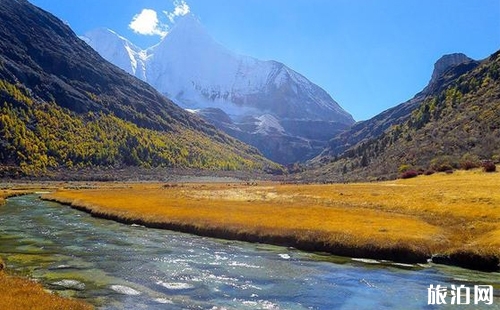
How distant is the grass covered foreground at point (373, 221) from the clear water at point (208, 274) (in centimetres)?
284

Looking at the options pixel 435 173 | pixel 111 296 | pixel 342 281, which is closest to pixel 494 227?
pixel 342 281

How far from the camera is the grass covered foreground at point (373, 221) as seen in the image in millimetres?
42875

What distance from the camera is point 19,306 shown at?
23625mm

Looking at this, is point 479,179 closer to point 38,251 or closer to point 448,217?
point 448,217

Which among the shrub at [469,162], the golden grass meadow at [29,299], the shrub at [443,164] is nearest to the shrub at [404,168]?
the shrub at [443,164]

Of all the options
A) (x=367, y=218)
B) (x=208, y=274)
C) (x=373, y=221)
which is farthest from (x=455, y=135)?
(x=208, y=274)

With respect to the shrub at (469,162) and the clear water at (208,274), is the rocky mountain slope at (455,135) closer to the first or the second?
the shrub at (469,162)

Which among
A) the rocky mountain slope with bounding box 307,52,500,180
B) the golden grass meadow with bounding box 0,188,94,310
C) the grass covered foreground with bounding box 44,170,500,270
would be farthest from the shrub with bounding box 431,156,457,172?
the golden grass meadow with bounding box 0,188,94,310

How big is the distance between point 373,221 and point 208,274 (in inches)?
1136

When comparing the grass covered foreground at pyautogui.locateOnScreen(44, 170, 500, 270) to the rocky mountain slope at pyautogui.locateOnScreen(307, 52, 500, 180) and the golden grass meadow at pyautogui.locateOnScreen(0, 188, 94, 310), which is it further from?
the rocky mountain slope at pyautogui.locateOnScreen(307, 52, 500, 180)

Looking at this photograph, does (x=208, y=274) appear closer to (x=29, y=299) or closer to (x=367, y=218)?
(x=29, y=299)

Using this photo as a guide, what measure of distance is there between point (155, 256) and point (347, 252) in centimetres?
1935

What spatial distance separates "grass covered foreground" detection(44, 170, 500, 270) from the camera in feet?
141

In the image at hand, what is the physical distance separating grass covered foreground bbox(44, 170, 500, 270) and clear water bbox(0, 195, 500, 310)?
2.84 m
